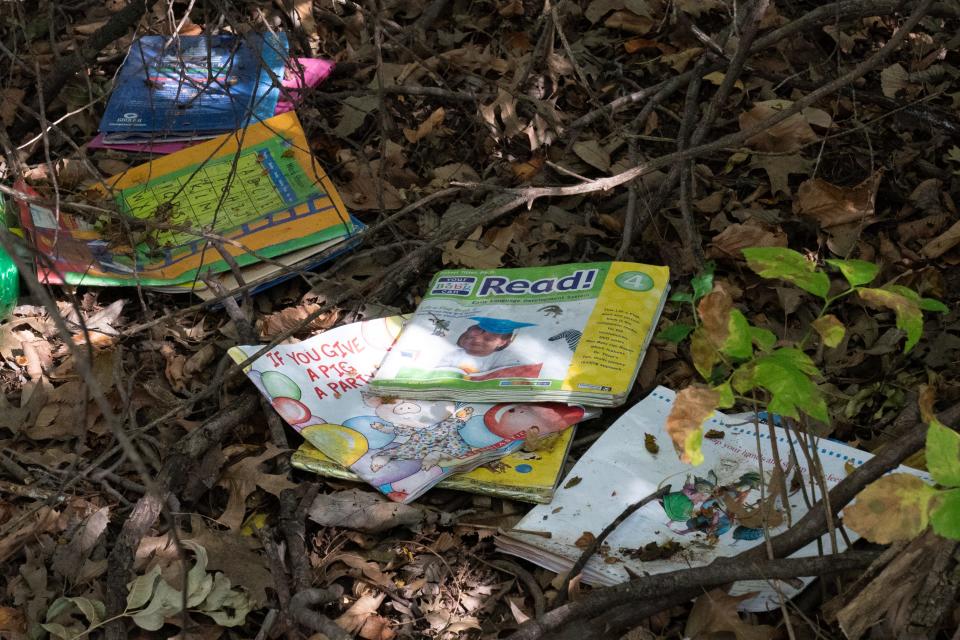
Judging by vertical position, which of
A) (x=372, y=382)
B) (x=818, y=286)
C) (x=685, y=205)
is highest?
(x=818, y=286)

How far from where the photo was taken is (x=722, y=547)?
1345 mm

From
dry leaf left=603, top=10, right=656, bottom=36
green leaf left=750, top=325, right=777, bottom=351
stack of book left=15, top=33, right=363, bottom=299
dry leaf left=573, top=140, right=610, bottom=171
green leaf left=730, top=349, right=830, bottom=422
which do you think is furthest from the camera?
dry leaf left=603, top=10, right=656, bottom=36

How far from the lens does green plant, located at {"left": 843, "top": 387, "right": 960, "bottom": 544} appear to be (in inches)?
33.9

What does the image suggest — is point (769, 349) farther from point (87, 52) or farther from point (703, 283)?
point (87, 52)

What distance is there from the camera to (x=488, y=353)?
67.2 inches

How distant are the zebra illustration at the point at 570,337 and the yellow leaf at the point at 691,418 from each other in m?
0.67

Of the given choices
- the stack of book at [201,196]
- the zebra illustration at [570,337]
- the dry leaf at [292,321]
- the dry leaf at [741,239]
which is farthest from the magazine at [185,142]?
the dry leaf at [741,239]

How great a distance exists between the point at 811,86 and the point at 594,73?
495 millimetres

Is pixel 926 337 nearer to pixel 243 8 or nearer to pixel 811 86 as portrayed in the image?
pixel 811 86

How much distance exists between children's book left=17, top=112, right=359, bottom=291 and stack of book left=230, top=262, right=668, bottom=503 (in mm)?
265

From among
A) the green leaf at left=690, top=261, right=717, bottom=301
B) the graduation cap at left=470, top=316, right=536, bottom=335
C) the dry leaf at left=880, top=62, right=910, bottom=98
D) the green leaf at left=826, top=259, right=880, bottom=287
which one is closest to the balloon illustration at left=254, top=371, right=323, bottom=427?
the graduation cap at left=470, top=316, right=536, bottom=335

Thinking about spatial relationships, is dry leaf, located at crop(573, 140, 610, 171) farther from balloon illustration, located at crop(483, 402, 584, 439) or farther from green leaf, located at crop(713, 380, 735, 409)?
green leaf, located at crop(713, 380, 735, 409)

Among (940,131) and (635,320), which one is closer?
(635,320)

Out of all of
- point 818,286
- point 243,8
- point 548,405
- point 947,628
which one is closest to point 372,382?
point 548,405
